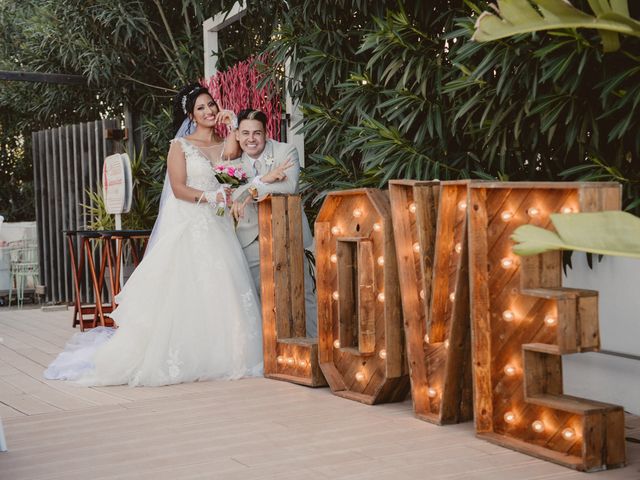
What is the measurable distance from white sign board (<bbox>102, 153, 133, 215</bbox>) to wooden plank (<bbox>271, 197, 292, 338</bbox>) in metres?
2.66

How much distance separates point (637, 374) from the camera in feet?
12.8

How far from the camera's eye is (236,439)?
3.62 metres

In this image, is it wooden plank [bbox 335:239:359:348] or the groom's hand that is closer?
wooden plank [bbox 335:239:359:348]

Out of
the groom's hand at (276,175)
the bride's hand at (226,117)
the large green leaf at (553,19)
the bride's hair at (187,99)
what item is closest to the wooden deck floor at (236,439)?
the groom's hand at (276,175)

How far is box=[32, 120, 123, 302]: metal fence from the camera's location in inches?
389

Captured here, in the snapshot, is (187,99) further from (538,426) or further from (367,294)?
(538,426)

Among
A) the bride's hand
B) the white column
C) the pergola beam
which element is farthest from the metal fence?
the bride's hand

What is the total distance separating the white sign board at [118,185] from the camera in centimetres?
734

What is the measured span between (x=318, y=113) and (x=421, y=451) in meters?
2.78

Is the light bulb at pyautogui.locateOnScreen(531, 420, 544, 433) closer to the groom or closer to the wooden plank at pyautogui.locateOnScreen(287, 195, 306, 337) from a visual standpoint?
the wooden plank at pyautogui.locateOnScreen(287, 195, 306, 337)

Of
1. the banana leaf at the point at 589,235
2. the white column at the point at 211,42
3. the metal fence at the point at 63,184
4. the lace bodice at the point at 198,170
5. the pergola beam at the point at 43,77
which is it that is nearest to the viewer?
the banana leaf at the point at 589,235

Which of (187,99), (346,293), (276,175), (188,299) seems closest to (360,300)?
(346,293)

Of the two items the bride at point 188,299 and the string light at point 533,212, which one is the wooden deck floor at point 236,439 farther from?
the string light at point 533,212

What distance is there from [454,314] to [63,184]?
777 centimetres
